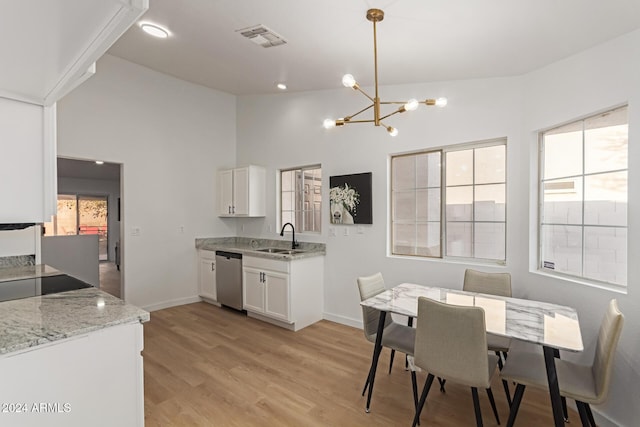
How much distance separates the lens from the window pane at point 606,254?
2.17 meters

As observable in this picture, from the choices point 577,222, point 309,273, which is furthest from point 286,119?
point 577,222

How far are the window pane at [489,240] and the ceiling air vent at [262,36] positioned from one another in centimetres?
260

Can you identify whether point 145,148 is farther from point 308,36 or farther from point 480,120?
point 480,120

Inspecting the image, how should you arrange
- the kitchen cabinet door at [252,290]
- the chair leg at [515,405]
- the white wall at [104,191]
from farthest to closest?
the white wall at [104,191] → the kitchen cabinet door at [252,290] → the chair leg at [515,405]

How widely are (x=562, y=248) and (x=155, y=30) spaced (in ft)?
13.4

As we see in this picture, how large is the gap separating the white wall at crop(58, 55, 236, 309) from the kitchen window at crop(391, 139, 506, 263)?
9.73ft

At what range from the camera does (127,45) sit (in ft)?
11.7

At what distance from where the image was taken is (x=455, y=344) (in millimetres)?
1816

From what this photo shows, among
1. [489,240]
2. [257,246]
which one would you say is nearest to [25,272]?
[257,246]

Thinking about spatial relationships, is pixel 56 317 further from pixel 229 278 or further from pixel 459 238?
pixel 459 238

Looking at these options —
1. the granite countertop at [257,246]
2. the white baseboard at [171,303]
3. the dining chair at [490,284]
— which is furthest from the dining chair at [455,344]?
the white baseboard at [171,303]

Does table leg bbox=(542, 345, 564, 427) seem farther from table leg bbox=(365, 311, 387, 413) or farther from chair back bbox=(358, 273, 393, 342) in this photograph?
chair back bbox=(358, 273, 393, 342)

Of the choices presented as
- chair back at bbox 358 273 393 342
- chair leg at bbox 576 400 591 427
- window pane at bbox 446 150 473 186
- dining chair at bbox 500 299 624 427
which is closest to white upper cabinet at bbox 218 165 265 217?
chair back at bbox 358 273 393 342

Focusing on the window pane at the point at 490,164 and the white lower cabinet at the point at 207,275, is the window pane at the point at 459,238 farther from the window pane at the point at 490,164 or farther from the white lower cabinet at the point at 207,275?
the white lower cabinet at the point at 207,275
